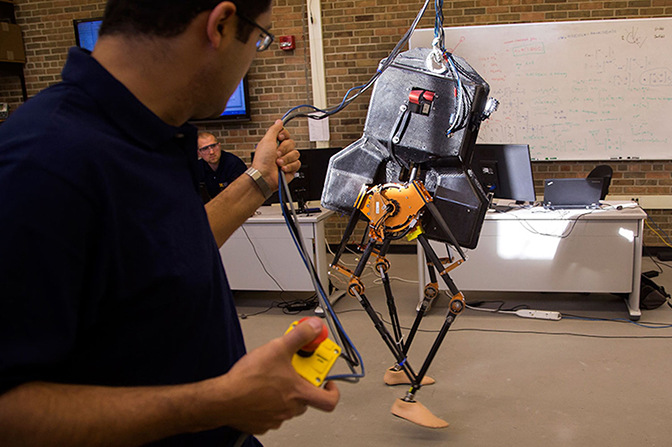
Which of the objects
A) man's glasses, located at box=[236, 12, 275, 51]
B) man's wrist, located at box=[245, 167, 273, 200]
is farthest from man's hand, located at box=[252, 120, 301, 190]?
man's glasses, located at box=[236, 12, 275, 51]

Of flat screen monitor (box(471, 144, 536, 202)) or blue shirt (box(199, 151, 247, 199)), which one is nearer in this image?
flat screen monitor (box(471, 144, 536, 202))

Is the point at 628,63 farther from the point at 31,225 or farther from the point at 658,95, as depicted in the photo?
the point at 31,225

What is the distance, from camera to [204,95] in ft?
2.17

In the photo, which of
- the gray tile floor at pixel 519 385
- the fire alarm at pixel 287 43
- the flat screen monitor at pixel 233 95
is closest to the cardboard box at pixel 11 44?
the flat screen monitor at pixel 233 95

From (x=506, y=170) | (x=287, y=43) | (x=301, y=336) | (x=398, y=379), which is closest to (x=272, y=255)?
(x=398, y=379)

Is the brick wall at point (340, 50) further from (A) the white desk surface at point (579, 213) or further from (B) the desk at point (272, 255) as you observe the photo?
(B) the desk at point (272, 255)

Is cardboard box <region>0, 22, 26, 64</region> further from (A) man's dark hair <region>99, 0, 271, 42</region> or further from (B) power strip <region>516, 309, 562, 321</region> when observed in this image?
(A) man's dark hair <region>99, 0, 271, 42</region>

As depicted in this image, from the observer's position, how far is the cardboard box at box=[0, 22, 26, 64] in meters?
5.14

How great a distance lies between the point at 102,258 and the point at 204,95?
27 cm

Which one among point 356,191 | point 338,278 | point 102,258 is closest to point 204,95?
point 102,258

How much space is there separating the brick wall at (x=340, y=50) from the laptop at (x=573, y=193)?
1.45 meters

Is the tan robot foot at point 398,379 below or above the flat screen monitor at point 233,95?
below

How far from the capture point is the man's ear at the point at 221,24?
59 cm

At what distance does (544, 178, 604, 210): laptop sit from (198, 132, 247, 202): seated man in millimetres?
2362
